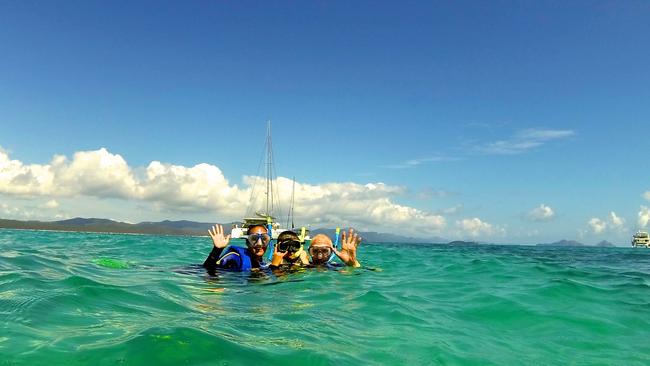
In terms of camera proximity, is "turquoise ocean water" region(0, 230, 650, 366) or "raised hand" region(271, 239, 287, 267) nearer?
"turquoise ocean water" region(0, 230, 650, 366)

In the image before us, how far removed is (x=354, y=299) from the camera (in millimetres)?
7172

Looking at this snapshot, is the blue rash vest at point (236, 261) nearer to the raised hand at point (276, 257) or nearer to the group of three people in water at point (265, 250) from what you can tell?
the group of three people in water at point (265, 250)

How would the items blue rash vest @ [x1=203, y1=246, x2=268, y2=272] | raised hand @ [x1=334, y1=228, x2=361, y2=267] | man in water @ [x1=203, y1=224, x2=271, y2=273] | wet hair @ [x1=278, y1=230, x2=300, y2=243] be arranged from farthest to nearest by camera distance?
1. raised hand @ [x1=334, y1=228, x2=361, y2=267]
2. wet hair @ [x1=278, y1=230, x2=300, y2=243]
3. blue rash vest @ [x1=203, y1=246, x2=268, y2=272]
4. man in water @ [x1=203, y1=224, x2=271, y2=273]

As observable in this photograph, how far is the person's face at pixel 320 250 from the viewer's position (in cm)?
1083

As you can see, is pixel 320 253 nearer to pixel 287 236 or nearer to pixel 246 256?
pixel 287 236

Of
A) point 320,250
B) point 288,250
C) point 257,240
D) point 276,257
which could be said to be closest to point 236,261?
point 257,240

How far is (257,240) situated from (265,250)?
2.20 ft

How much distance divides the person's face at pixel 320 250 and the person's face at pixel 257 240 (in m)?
1.40

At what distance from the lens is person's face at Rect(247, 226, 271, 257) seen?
955 cm

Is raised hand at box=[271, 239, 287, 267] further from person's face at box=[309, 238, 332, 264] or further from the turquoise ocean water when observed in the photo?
the turquoise ocean water

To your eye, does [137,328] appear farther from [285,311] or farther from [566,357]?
[566,357]

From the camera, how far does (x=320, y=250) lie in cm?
1087

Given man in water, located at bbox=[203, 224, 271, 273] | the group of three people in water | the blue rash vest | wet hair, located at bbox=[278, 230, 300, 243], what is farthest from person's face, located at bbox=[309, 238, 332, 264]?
the blue rash vest

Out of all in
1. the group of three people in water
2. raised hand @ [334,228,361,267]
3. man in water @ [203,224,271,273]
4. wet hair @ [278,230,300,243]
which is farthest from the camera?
raised hand @ [334,228,361,267]
